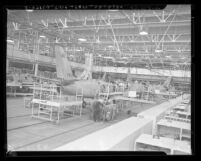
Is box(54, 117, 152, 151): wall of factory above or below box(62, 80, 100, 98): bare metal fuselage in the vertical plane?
below

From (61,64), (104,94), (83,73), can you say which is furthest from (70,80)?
(104,94)

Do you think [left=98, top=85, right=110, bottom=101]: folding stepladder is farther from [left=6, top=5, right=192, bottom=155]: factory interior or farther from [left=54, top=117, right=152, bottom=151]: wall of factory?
[left=54, top=117, right=152, bottom=151]: wall of factory

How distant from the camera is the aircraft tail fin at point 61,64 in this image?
4.35 metres

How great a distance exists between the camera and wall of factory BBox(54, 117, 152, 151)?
1.43 m

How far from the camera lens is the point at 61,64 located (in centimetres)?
435

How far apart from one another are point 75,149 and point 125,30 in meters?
5.25

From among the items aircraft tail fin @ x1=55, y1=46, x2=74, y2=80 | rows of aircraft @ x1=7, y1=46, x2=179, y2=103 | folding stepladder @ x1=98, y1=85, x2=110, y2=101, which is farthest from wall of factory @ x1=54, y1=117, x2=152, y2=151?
folding stepladder @ x1=98, y1=85, x2=110, y2=101

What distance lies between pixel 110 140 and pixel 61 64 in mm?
3128

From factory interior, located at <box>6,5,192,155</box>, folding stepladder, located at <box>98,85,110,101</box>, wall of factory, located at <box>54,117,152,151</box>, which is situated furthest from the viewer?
folding stepladder, located at <box>98,85,110,101</box>

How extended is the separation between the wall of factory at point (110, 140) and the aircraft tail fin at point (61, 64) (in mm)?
2709

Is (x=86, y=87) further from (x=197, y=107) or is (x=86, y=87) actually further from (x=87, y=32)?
(x=197, y=107)

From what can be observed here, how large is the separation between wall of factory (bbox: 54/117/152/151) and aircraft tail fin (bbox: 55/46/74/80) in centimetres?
271

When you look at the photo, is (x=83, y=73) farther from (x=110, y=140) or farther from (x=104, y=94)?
(x=110, y=140)

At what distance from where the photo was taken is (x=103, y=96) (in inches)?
201
